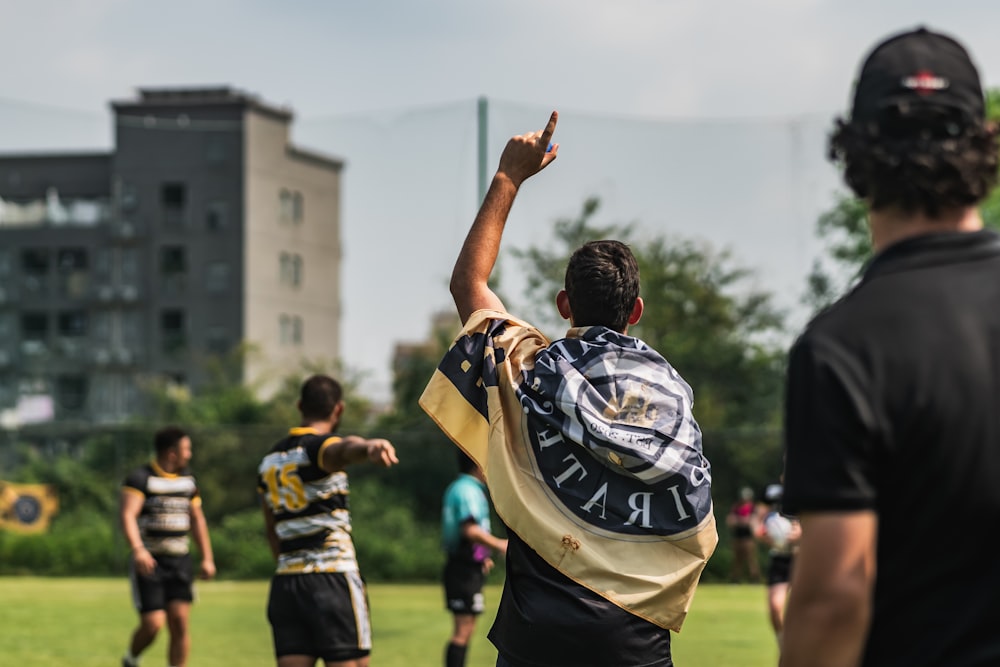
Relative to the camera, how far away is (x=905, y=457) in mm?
1886

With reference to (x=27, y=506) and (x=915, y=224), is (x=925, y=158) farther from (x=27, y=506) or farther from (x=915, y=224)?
(x=27, y=506)

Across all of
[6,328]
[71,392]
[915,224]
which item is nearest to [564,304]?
[915,224]

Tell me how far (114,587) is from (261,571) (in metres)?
2.43

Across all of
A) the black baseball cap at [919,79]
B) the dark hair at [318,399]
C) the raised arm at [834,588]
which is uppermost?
the black baseball cap at [919,79]

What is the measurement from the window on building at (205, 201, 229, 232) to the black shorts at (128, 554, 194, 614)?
22.2m

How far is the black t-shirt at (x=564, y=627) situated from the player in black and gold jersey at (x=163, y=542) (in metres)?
6.66

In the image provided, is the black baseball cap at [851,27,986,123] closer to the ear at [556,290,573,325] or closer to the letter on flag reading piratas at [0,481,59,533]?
the ear at [556,290,573,325]

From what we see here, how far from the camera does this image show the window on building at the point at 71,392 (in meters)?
25.5

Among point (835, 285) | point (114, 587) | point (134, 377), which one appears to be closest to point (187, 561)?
point (114, 587)

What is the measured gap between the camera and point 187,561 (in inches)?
397

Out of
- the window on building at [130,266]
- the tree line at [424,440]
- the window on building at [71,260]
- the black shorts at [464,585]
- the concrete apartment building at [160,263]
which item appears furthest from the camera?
the window on building at [71,260]

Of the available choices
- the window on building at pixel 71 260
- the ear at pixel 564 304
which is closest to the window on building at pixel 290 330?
the window on building at pixel 71 260

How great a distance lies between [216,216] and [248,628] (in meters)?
20.3

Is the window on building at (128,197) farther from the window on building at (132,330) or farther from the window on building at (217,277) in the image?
the window on building at (132,330)
